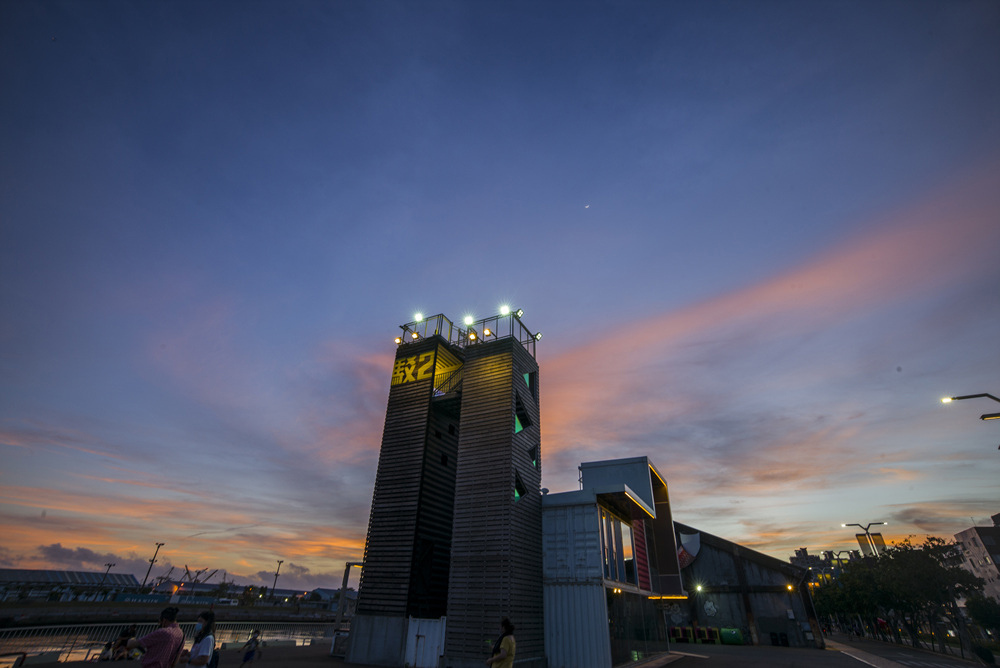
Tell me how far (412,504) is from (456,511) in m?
2.69

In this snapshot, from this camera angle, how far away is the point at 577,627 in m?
18.9

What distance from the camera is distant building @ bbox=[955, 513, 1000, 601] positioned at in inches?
2827

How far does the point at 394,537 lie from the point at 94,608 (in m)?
54.8

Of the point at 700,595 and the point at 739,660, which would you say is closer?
the point at 739,660

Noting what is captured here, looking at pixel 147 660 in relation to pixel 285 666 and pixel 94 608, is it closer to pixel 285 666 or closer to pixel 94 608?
pixel 285 666

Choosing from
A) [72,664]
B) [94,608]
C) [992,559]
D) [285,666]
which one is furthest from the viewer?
[992,559]

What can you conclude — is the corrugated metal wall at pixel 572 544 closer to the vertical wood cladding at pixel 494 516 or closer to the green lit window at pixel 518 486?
the vertical wood cladding at pixel 494 516

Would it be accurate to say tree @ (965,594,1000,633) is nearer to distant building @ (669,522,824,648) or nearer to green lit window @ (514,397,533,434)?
distant building @ (669,522,824,648)

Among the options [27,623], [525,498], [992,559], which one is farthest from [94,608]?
[992,559]

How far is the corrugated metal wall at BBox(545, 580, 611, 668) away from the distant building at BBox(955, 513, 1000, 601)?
88006 mm

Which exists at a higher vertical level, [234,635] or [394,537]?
[394,537]

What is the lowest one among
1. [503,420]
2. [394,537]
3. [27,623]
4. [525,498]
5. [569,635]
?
[27,623]

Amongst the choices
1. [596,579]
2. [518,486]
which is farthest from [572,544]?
[518,486]

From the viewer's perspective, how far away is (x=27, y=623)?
4506cm
